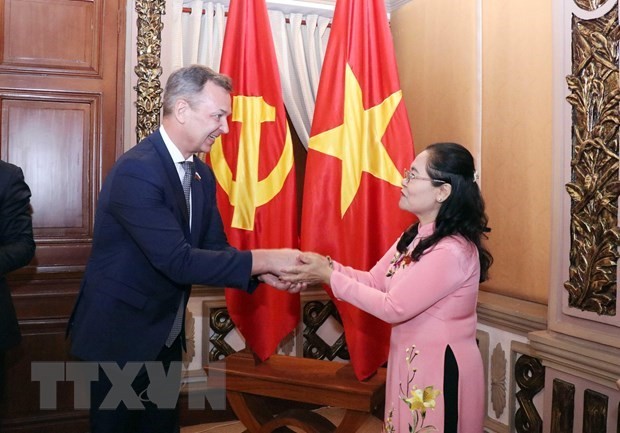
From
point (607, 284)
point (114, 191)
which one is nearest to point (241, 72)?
point (114, 191)

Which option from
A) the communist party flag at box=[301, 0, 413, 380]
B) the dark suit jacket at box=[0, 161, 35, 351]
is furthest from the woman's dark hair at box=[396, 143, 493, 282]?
the dark suit jacket at box=[0, 161, 35, 351]

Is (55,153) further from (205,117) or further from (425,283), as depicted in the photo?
(425,283)

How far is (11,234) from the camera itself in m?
2.38

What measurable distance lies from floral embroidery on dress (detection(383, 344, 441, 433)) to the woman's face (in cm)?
43

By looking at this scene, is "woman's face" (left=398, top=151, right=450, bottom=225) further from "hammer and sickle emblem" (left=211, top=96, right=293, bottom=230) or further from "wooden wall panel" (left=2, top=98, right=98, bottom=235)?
"wooden wall panel" (left=2, top=98, right=98, bottom=235)

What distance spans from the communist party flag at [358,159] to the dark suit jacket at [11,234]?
115 centimetres

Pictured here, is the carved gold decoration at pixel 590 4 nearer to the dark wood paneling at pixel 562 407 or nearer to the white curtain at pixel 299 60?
the dark wood paneling at pixel 562 407

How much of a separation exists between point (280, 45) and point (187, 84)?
1.79m

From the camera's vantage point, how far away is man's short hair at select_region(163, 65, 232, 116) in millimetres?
2047

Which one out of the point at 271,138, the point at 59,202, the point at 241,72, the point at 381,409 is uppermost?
the point at 241,72

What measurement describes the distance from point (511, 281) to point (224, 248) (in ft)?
4.86

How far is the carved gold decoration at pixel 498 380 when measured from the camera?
304cm

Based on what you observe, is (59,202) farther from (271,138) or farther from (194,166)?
(194,166)

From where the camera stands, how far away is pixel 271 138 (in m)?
2.94
